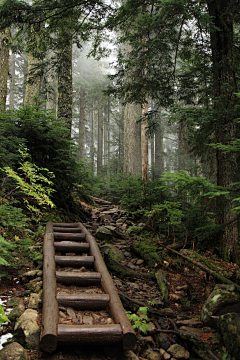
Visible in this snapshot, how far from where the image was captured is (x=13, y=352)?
7.29 feet

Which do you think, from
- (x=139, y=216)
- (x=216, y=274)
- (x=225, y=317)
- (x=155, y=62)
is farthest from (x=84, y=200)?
(x=225, y=317)

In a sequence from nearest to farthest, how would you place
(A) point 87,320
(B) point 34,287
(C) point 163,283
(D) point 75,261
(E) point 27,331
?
(E) point 27,331, (A) point 87,320, (B) point 34,287, (D) point 75,261, (C) point 163,283

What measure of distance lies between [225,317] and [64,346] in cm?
209

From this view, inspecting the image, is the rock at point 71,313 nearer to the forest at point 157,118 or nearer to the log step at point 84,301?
the log step at point 84,301

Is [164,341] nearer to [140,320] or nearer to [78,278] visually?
[140,320]

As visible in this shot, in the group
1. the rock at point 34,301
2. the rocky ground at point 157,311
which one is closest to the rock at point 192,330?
the rocky ground at point 157,311

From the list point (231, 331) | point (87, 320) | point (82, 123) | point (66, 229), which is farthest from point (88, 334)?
point (82, 123)

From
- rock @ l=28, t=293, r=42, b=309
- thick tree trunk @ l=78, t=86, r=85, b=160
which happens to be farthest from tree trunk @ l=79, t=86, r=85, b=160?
rock @ l=28, t=293, r=42, b=309

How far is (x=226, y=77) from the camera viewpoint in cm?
568

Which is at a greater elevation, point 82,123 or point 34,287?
point 82,123

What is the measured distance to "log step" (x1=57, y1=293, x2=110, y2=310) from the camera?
3.02 metres

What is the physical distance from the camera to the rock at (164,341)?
3.21 meters

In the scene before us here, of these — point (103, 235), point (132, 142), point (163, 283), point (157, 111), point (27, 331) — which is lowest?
point (163, 283)

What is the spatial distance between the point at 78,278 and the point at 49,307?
86 cm
